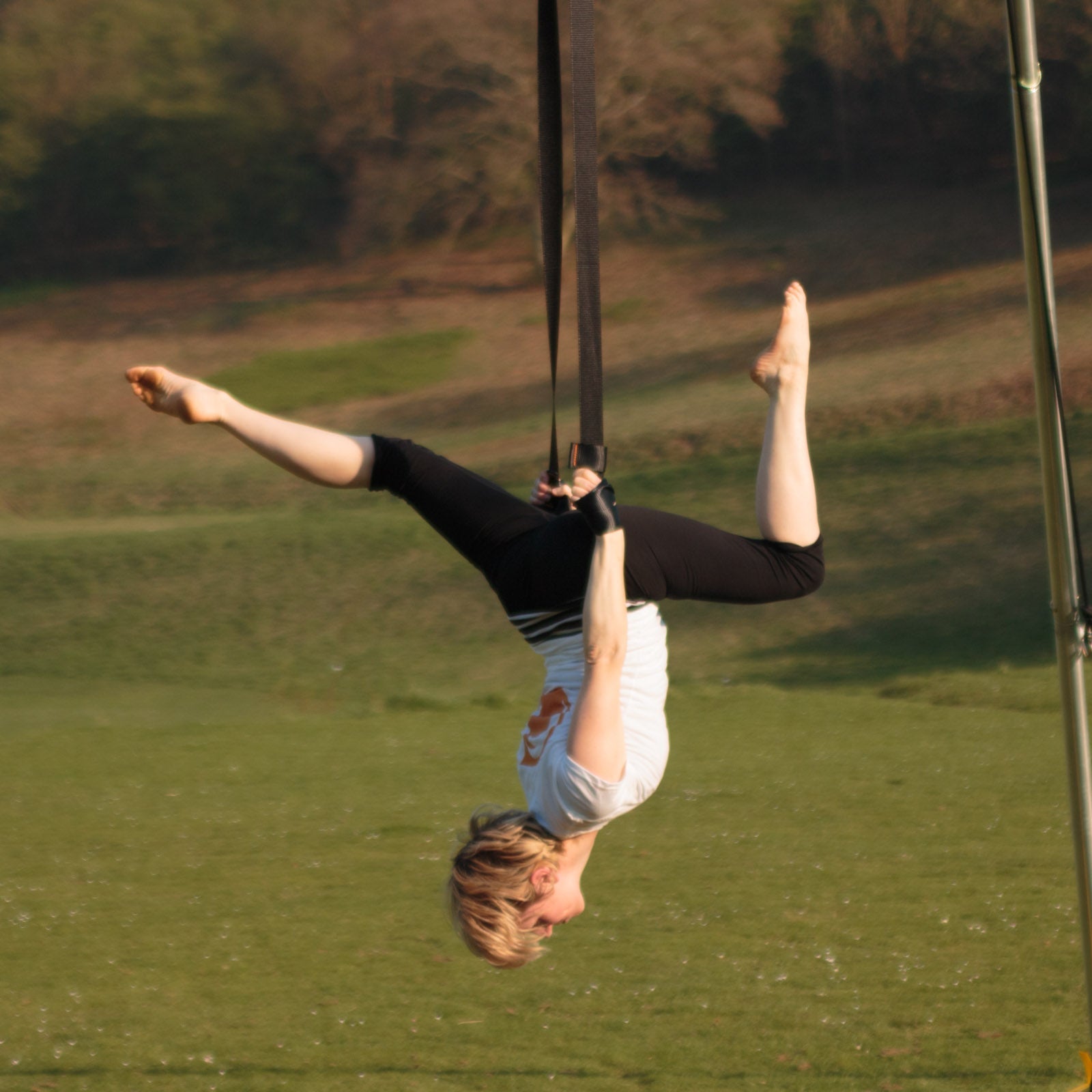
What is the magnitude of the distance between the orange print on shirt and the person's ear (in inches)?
8.3

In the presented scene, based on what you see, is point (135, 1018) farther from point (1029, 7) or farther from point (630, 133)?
point (630, 133)

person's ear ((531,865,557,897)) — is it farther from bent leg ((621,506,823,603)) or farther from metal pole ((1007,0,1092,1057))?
metal pole ((1007,0,1092,1057))

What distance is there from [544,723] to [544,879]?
317 mm

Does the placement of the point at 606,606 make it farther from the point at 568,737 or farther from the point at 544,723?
the point at 544,723

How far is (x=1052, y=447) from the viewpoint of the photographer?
2.87 metres

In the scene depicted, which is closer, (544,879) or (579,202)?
(579,202)

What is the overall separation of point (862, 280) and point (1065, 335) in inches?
226

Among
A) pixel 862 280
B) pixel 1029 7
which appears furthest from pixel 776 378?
pixel 862 280

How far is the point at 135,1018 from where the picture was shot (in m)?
4.14

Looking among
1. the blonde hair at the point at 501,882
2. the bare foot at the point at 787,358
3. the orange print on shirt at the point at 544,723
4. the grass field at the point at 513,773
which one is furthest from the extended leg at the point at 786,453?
the grass field at the point at 513,773

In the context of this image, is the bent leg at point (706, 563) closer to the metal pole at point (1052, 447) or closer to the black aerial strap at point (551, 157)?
the black aerial strap at point (551, 157)

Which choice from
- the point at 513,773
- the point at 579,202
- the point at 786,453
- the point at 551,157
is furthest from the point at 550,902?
the point at 513,773

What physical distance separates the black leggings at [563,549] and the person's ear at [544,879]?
517 mm

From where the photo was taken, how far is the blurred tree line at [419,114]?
2814cm
